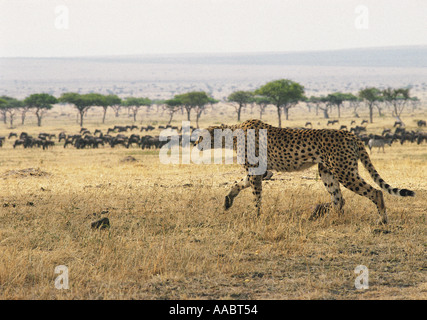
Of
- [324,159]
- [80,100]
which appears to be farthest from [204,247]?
[80,100]

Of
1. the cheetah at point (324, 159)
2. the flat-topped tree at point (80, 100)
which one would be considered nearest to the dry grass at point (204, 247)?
the cheetah at point (324, 159)

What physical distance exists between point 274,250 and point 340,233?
1.43m

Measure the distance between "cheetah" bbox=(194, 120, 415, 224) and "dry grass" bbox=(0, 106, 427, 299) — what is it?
→ 445mm

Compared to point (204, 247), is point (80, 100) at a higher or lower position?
higher

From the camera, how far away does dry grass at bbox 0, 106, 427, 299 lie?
553 cm

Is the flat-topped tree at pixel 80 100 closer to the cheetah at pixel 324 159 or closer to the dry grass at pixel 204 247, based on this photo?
the dry grass at pixel 204 247

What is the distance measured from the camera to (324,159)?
28.9 feet

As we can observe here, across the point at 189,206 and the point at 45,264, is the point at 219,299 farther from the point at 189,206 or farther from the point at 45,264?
the point at 189,206

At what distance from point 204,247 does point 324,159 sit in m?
2.94

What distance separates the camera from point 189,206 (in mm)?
10180

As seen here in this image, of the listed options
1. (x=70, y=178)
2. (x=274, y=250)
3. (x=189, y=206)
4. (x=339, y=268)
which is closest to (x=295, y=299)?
(x=339, y=268)

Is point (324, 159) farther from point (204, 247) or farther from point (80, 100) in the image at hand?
point (80, 100)

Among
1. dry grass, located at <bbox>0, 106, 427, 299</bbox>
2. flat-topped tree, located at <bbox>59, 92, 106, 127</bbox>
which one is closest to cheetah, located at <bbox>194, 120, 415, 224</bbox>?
dry grass, located at <bbox>0, 106, 427, 299</bbox>

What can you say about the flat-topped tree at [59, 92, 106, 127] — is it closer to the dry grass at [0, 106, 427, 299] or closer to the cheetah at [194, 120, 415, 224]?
the dry grass at [0, 106, 427, 299]
